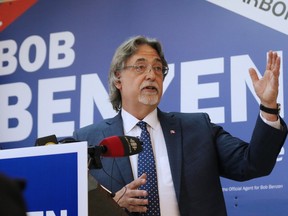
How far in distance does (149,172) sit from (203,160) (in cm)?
25

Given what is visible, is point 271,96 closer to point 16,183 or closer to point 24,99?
point 16,183

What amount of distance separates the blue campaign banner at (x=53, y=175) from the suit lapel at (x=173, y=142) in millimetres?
896

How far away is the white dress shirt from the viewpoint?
2.49m

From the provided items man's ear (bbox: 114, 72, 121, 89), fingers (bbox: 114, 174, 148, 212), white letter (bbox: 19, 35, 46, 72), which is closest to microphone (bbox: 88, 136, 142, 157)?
A: fingers (bbox: 114, 174, 148, 212)

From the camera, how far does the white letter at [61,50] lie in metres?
4.36

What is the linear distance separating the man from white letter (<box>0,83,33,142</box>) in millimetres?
1540

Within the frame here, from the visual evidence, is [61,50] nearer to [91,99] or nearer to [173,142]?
[91,99]

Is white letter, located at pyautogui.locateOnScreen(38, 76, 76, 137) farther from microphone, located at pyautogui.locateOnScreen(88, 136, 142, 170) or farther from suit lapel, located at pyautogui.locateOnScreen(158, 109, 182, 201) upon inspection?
microphone, located at pyautogui.locateOnScreen(88, 136, 142, 170)

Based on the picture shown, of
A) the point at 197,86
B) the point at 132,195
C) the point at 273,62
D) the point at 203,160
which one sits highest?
the point at 197,86

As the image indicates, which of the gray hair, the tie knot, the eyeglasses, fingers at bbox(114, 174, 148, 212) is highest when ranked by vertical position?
the gray hair

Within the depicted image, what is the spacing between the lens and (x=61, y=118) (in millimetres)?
4234

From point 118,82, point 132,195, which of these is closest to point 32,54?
point 118,82

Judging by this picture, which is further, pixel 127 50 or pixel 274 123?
pixel 127 50

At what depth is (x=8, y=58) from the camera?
4570 millimetres
